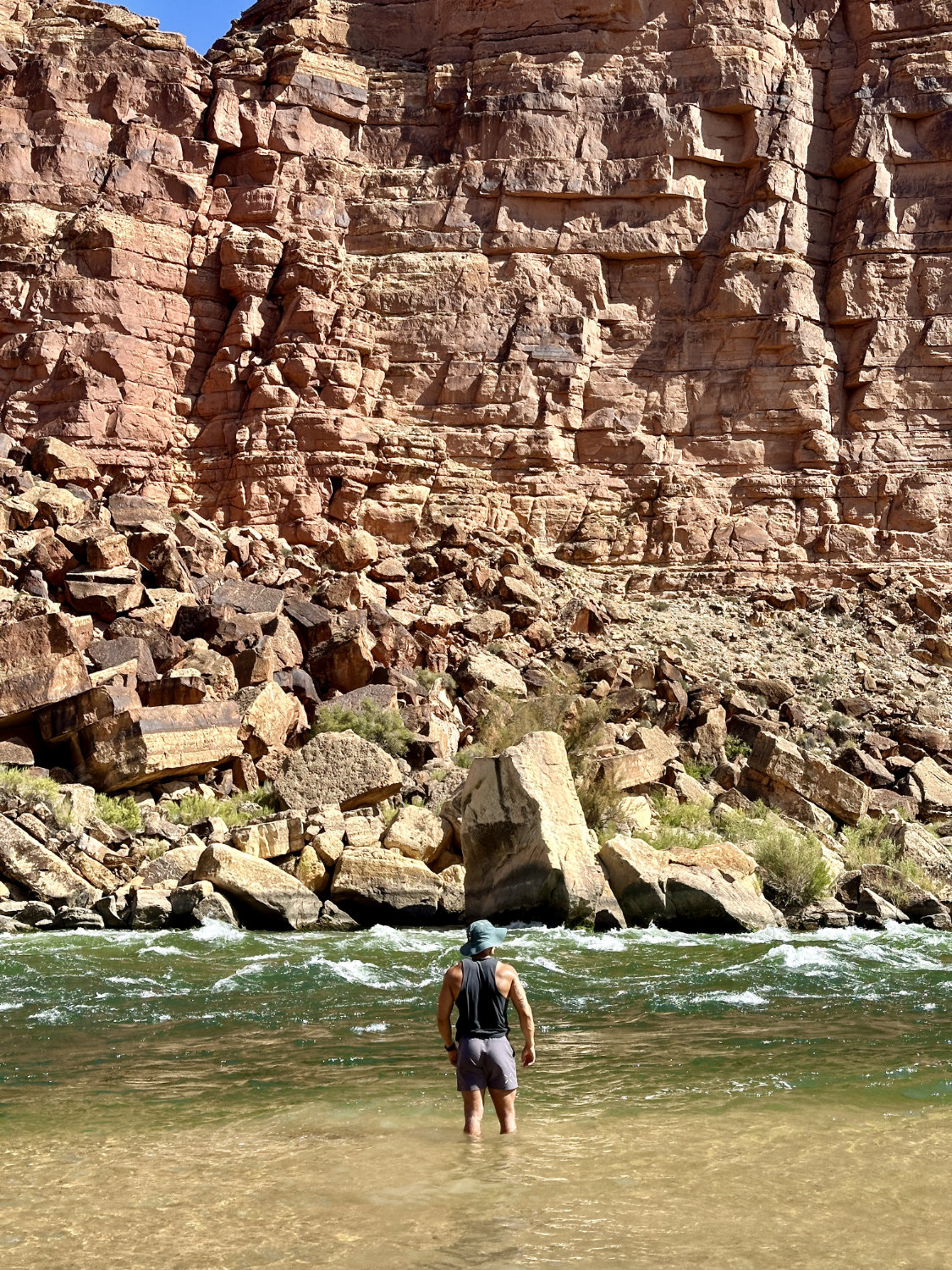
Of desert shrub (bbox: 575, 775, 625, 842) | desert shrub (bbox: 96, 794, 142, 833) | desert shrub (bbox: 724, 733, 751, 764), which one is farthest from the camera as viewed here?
desert shrub (bbox: 724, 733, 751, 764)

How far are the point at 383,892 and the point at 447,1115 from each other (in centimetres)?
708

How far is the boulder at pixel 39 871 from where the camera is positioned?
1412 centimetres

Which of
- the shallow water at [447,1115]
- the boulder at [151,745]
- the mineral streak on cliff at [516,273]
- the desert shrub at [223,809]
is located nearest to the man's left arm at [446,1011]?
the shallow water at [447,1115]

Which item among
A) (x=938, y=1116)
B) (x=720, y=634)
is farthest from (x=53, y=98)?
(x=938, y=1116)

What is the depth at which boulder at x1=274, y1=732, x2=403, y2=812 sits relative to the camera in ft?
56.6

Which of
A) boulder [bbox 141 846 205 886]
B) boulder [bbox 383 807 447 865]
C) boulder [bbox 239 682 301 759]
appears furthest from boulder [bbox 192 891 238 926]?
boulder [bbox 239 682 301 759]

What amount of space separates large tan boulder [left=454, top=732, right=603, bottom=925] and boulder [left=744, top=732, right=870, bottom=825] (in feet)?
17.3

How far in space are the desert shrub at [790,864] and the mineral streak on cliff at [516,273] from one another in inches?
647

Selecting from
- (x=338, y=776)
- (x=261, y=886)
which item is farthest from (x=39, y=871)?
(x=338, y=776)

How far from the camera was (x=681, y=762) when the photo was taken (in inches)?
798

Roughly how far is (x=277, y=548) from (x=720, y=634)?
1016 cm

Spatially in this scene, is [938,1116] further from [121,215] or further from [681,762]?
[121,215]

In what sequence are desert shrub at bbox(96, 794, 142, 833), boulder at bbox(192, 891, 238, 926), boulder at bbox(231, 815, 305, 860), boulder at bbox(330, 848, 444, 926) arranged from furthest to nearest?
desert shrub at bbox(96, 794, 142, 833), boulder at bbox(231, 815, 305, 860), boulder at bbox(330, 848, 444, 926), boulder at bbox(192, 891, 238, 926)

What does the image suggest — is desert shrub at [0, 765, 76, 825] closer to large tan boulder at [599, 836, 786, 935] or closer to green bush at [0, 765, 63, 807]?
green bush at [0, 765, 63, 807]
